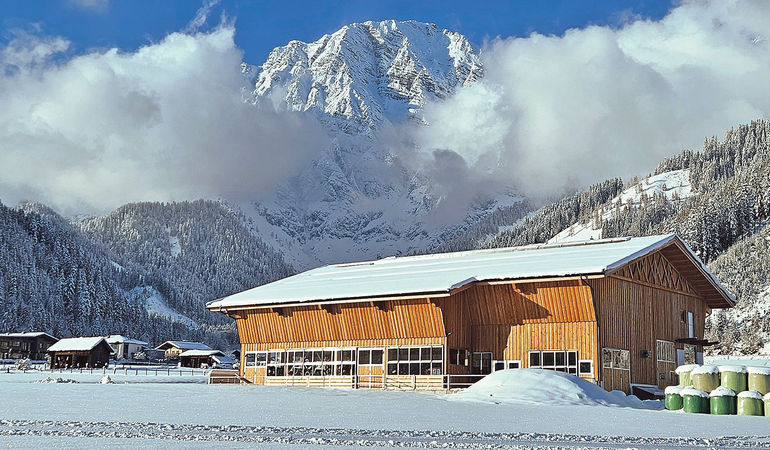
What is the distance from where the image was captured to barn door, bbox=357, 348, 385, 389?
131 ft

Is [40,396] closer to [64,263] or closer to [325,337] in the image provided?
[325,337]

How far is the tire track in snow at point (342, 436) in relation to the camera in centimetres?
1647

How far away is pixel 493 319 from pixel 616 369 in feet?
17.5

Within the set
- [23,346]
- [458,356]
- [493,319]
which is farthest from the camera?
[23,346]

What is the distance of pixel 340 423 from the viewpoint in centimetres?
2009

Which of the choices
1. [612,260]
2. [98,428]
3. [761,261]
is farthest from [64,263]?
[98,428]

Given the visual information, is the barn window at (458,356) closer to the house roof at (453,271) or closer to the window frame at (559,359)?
the window frame at (559,359)

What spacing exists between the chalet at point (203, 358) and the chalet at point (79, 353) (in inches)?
654

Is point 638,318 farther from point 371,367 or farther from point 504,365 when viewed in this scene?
point 371,367

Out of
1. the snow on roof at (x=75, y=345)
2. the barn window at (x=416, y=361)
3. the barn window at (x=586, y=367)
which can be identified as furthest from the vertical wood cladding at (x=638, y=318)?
the snow on roof at (x=75, y=345)

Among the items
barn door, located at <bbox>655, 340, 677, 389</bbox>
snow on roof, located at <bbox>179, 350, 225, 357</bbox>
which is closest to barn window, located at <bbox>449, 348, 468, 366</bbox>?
barn door, located at <bbox>655, 340, 677, 389</bbox>

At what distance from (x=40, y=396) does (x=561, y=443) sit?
18193 millimetres

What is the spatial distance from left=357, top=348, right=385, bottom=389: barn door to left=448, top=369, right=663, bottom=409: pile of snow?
27.8ft

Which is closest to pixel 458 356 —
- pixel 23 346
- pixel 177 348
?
pixel 23 346
